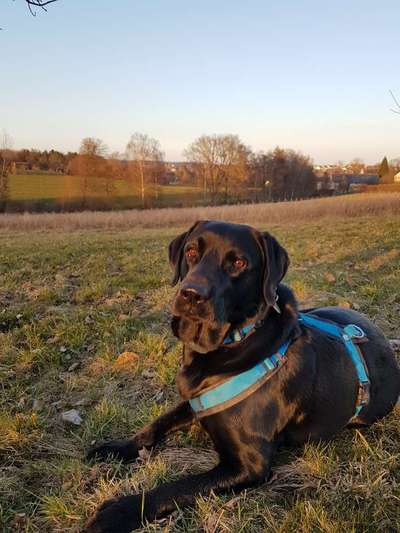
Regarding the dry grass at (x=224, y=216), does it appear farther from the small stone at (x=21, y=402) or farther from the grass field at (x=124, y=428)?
the small stone at (x=21, y=402)

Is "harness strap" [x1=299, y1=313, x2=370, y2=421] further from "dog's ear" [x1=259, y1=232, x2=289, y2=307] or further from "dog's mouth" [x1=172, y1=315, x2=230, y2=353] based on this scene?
"dog's mouth" [x1=172, y1=315, x2=230, y2=353]

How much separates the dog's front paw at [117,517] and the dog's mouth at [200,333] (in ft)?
2.75

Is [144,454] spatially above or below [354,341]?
below

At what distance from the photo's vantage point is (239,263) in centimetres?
256

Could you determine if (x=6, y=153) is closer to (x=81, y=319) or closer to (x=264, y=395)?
(x=81, y=319)

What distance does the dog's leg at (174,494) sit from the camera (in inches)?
83.7

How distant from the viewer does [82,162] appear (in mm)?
51125

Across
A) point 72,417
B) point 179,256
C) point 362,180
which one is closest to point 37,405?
point 72,417

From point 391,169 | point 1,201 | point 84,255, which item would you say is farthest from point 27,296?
point 391,169

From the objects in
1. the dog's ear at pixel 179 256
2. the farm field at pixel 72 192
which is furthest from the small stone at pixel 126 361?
the farm field at pixel 72 192

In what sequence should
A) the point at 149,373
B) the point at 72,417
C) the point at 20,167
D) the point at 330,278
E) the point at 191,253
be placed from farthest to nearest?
1. the point at 20,167
2. the point at 330,278
3. the point at 149,373
4. the point at 72,417
5. the point at 191,253

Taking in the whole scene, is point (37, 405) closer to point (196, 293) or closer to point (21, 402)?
point (21, 402)

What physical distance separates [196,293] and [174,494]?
1.02 metres

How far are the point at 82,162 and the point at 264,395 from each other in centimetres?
5229
